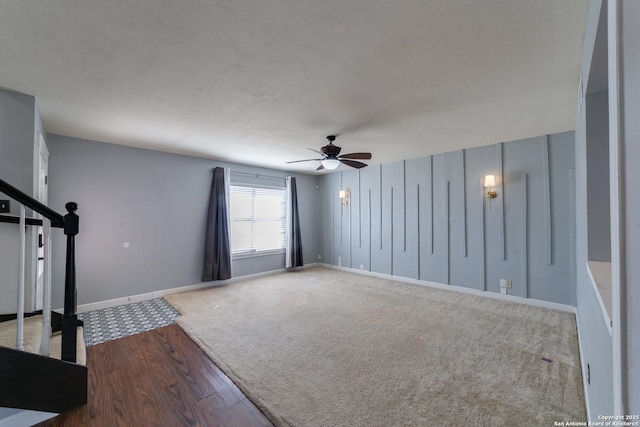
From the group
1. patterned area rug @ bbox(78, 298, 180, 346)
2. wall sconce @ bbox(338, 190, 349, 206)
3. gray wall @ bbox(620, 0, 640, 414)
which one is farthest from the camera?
wall sconce @ bbox(338, 190, 349, 206)

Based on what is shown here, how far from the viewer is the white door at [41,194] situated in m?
2.55

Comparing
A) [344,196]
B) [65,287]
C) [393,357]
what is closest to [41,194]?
[65,287]

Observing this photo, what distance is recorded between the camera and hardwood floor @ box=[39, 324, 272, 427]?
1745 millimetres

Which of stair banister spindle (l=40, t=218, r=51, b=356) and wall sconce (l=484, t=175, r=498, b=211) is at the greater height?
wall sconce (l=484, t=175, r=498, b=211)

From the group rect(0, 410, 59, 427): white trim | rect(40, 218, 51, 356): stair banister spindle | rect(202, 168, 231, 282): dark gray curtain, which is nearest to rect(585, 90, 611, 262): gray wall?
rect(40, 218, 51, 356): stair banister spindle

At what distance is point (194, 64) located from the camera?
198 cm

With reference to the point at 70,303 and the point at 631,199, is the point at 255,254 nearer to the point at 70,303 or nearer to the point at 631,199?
the point at 70,303

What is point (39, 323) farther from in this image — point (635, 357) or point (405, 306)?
point (405, 306)

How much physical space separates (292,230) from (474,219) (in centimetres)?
378

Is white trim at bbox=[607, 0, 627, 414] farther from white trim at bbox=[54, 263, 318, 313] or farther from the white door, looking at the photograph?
white trim at bbox=[54, 263, 318, 313]

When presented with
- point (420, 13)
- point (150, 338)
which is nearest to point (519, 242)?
point (420, 13)

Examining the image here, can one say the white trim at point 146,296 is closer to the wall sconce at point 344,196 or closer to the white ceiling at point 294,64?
the white ceiling at point 294,64

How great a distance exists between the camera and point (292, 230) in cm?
620

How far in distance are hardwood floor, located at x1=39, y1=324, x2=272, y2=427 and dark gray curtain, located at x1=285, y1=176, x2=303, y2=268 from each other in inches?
137
